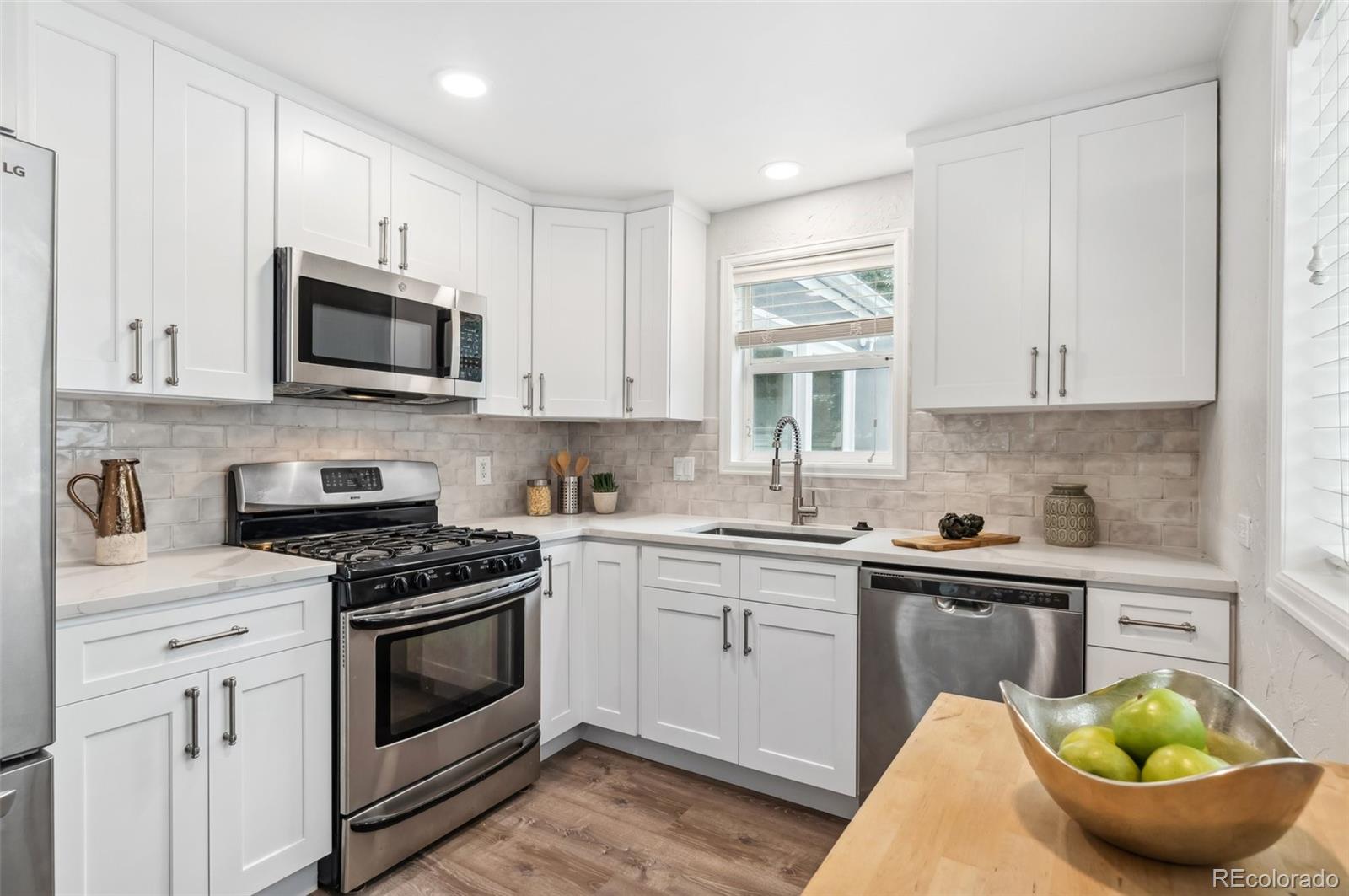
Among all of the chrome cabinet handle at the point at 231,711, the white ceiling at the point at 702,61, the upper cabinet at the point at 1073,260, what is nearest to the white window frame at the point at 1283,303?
the white ceiling at the point at 702,61

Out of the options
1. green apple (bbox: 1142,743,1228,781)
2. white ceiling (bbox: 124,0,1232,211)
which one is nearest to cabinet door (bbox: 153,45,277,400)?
white ceiling (bbox: 124,0,1232,211)

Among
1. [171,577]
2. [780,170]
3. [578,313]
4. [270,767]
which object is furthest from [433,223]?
[270,767]

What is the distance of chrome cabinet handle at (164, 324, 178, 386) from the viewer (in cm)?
195

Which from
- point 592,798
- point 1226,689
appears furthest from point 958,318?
point 592,798

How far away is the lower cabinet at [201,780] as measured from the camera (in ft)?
5.09

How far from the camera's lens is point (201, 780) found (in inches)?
68.4

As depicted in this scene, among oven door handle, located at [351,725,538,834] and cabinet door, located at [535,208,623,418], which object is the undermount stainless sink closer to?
cabinet door, located at [535,208,623,418]

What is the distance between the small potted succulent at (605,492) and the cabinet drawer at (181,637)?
1.63 metres

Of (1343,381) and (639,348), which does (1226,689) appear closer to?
(1343,381)

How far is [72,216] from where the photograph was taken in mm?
1765

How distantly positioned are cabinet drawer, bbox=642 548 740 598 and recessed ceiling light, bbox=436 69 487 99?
1.75 m

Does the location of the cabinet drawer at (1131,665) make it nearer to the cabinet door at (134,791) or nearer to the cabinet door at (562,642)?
the cabinet door at (562,642)

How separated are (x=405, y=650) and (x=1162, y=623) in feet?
7.16

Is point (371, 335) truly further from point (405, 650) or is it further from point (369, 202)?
point (405, 650)
